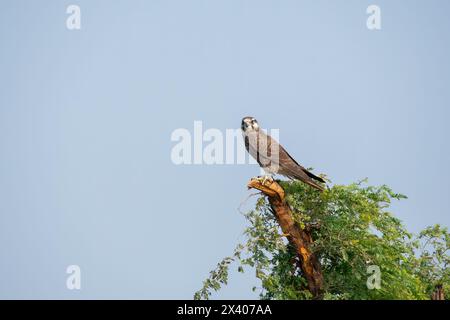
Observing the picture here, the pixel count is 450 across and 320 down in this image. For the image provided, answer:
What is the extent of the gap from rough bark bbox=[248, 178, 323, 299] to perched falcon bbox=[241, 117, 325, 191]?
0.93m

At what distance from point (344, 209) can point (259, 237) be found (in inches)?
76.8

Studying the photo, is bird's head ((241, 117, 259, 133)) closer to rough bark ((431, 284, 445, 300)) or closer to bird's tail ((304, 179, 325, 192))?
bird's tail ((304, 179, 325, 192))

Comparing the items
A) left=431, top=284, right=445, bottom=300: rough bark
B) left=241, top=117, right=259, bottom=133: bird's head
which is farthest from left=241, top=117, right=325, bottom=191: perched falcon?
left=431, top=284, right=445, bottom=300: rough bark

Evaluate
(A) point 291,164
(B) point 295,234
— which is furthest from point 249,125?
(B) point 295,234

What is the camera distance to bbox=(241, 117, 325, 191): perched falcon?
59.6 feet

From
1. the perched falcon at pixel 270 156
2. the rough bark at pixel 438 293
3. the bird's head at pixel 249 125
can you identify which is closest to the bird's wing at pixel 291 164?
the perched falcon at pixel 270 156

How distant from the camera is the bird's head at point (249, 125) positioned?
65.4ft

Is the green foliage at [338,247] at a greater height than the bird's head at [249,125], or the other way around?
the bird's head at [249,125]

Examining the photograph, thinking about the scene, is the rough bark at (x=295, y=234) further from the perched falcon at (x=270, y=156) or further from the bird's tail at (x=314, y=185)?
the perched falcon at (x=270, y=156)

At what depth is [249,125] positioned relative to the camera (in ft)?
65.7

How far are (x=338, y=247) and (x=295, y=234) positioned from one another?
0.88m

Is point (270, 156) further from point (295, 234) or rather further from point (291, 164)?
point (295, 234)

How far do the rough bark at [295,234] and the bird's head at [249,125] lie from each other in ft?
9.01

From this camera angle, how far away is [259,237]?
17.3m
